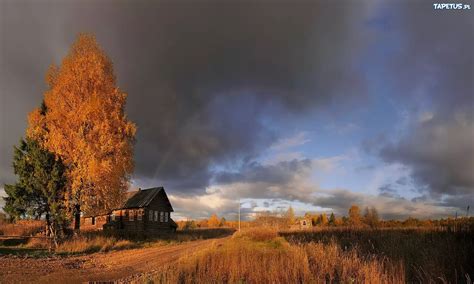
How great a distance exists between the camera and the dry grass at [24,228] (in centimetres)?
3550

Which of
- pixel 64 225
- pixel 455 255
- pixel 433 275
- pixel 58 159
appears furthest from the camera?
pixel 64 225

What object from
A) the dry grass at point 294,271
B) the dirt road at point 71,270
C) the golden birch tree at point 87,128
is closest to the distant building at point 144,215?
the golden birch tree at point 87,128

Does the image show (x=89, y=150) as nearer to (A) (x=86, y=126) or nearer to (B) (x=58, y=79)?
(A) (x=86, y=126)

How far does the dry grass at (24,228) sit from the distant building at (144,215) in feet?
29.7

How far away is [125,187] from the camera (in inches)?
1136

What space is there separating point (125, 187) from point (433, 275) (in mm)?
23253

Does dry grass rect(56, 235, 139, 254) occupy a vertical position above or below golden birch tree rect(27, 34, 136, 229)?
below

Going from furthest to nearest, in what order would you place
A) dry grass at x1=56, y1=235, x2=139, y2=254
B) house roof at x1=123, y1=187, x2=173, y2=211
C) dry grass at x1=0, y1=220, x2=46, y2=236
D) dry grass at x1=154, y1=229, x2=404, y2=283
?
1. house roof at x1=123, y1=187, x2=173, y2=211
2. dry grass at x1=0, y1=220, x2=46, y2=236
3. dry grass at x1=56, y1=235, x2=139, y2=254
4. dry grass at x1=154, y1=229, x2=404, y2=283

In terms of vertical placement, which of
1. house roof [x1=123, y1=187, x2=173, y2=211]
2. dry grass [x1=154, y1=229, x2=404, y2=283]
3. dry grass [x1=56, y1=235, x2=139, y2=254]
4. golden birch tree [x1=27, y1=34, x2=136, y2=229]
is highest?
golden birch tree [x1=27, y1=34, x2=136, y2=229]

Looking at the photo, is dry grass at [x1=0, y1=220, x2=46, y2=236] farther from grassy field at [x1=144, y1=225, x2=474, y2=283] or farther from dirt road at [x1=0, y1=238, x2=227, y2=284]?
grassy field at [x1=144, y1=225, x2=474, y2=283]

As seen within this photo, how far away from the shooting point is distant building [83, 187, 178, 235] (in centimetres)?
4659

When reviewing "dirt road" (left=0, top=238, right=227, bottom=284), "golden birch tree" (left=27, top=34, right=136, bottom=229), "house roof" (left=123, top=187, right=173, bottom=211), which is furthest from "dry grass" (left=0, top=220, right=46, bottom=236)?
"dirt road" (left=0, top=238, right=227, bottom=284)

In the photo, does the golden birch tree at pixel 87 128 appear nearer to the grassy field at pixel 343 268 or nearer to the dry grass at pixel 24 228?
the dry grass at pixel 24 228

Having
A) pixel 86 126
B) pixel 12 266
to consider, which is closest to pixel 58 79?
pixel 86 126
